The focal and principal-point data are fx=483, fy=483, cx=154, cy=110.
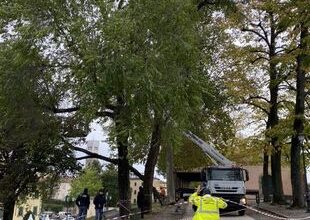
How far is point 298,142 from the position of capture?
1046 inches

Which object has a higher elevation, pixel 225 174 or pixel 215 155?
pixel 215 155

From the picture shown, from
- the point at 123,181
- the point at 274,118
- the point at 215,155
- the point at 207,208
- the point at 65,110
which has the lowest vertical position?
the point at 207,208

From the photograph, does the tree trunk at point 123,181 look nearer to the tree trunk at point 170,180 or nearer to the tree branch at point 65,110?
the tree branch at point 65,110

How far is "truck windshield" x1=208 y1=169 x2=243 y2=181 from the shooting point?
1054 inches

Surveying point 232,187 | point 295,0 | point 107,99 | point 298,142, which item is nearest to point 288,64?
point 298,142

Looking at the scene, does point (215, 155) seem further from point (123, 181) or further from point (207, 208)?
point (207, 208)

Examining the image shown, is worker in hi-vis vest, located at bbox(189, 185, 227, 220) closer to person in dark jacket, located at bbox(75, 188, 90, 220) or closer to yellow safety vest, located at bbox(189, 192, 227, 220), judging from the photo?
yellow safety vest, located at bbox(189, 192, 227, 220)

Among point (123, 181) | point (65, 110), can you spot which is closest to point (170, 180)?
point (123, 181)

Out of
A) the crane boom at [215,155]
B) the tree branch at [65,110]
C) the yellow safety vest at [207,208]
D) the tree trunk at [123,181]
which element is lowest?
the yellow safety vest at [207,208]

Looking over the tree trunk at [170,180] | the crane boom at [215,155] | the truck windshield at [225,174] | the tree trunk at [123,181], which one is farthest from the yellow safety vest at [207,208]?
the tree trunk at [170,180]

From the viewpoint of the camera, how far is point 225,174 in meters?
27.0

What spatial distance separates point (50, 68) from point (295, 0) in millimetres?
10165

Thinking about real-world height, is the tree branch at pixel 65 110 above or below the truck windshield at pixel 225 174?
above

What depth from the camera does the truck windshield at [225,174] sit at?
87.9ft
